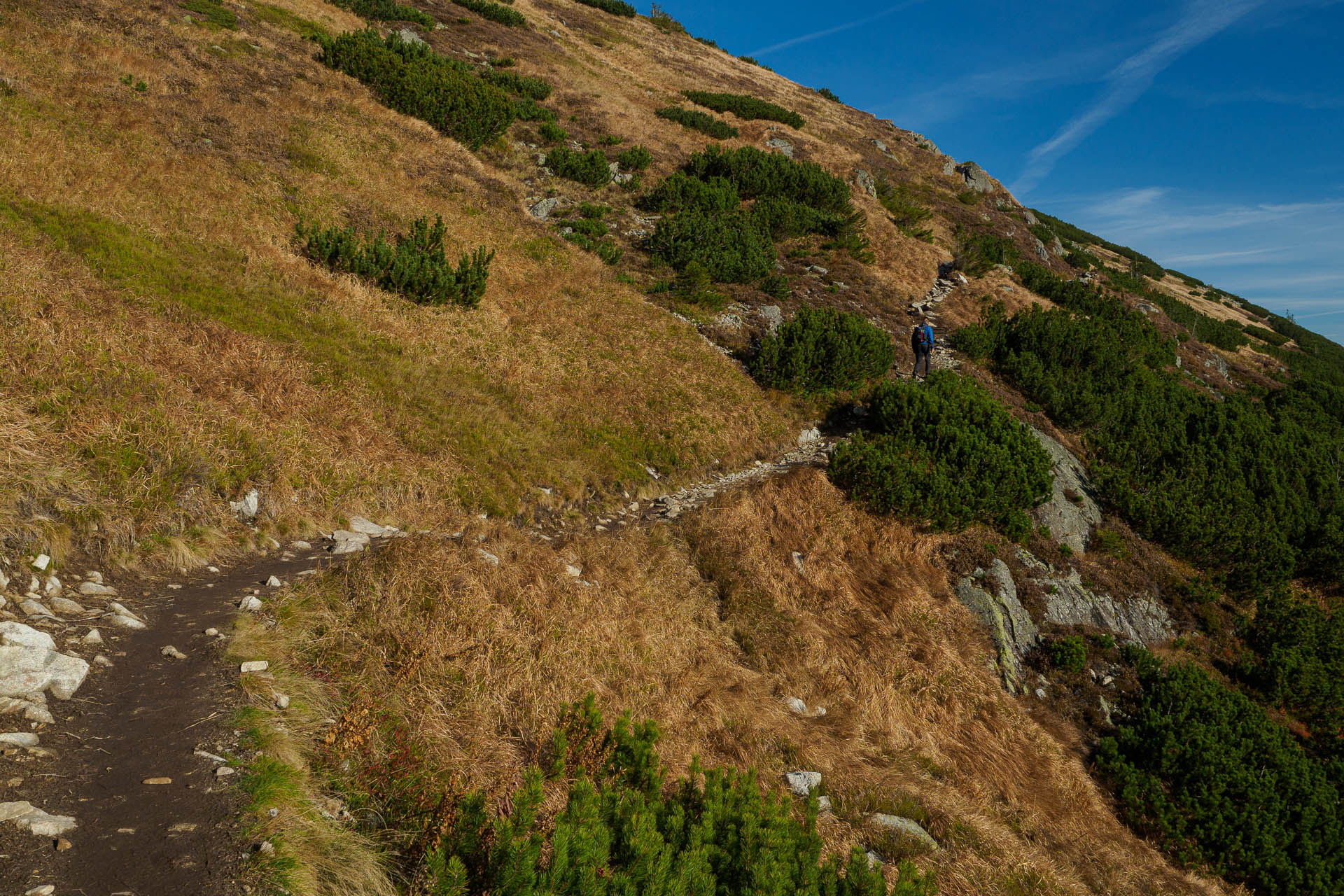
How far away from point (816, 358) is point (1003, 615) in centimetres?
825

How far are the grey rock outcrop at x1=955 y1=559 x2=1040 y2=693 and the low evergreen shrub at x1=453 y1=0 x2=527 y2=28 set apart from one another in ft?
134

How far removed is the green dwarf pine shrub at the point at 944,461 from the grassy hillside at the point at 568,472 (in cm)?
11

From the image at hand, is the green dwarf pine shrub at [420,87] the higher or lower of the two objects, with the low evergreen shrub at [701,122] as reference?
lower

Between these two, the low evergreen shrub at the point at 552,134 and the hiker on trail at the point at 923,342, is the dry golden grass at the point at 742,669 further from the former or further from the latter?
the low evergreen shrub at the point at 552,134

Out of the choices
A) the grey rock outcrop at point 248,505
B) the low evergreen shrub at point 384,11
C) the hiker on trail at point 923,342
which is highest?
the low evergreen shrub at point 384,11

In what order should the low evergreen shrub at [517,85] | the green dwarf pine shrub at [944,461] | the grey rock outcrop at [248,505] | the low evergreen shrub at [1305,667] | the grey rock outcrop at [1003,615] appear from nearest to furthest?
the grey rock outcrop at [248,505]
the grey rock outcrop at [1003,615]
the low evergreen shrub at [1305,667]
the green dwarf pine shrub at [944,461]
the low evergreen shrub at [517,85]

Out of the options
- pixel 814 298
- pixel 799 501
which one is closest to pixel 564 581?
pixel 799 501

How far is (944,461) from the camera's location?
12.7 m

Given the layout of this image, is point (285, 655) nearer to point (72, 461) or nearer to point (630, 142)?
point (72, 461)

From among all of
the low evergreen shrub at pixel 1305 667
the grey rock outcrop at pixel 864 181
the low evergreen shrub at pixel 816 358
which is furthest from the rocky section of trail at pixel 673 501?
the grey rock outcrop at pixel 864 181

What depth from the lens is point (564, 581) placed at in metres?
7.52

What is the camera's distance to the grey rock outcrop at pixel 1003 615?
10445mm

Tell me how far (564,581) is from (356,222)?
494 inches

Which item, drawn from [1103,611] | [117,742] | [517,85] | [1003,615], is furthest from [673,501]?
[517,85]
